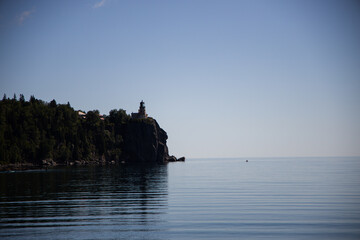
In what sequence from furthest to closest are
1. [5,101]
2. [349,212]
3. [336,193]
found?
[5,101], [336,193], [349,212]

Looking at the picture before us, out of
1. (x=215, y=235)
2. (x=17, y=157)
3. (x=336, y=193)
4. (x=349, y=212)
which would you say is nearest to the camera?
(x=215, y=235)

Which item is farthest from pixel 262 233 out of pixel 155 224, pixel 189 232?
pixel 155 224

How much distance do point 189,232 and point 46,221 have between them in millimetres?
13429

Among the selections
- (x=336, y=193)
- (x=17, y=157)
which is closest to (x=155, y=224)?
(x=336, y=193)

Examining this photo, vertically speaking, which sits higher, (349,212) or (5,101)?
(5,101)

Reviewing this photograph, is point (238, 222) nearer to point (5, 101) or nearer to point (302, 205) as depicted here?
point (302, 205)

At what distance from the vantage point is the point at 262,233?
27266 mm

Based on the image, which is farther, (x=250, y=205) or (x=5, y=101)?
(x=5, y=101)

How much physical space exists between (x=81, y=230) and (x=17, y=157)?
144 meters

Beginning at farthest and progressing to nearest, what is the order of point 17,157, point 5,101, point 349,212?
point 5,101 → point 17,157 → point 349,212

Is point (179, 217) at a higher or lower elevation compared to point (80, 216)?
lower

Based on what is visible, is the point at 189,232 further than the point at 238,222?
No

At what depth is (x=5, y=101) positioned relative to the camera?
18538 centimetres

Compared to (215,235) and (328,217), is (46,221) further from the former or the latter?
(328,217)
